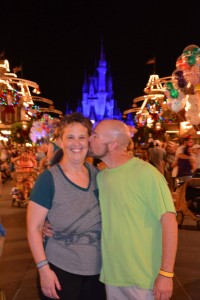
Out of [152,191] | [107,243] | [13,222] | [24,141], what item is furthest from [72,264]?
[24,141]

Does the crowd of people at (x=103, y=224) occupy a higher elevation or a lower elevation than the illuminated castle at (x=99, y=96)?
lower

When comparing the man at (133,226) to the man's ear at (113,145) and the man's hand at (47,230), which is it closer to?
the man's ear at (113,145)

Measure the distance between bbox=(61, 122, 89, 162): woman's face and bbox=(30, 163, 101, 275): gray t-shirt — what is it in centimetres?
15

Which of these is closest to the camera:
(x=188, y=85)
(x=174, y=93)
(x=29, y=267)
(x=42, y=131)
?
(x=29, y=267)

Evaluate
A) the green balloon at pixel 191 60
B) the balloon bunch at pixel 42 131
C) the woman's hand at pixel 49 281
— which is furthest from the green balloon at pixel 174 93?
the woman's hand at pixel 49 281

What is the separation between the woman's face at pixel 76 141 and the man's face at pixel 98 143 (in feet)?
0.13

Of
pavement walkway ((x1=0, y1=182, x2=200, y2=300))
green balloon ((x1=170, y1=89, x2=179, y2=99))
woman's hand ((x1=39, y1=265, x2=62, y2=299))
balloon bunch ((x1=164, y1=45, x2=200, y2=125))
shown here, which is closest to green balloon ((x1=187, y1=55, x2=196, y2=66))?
balloon bunch ((x1=164, y1=45, x2=200, y2=125))

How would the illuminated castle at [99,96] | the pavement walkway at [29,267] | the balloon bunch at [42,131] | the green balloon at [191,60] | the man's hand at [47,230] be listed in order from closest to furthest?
the man's hand at [47,230] → the pavement walkway at [29,267] → the green balloon at [191,60] → the balloon bunch at [42,131] → the illuminated castle at [99,96]

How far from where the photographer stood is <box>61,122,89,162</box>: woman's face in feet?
9.29

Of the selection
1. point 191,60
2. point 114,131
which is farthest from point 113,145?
point 191,60

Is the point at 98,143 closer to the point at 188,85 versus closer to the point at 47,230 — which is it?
the point at 47,230

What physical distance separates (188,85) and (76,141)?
8.62 meters

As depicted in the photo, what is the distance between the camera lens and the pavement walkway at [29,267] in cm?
521

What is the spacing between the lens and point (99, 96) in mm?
120625
